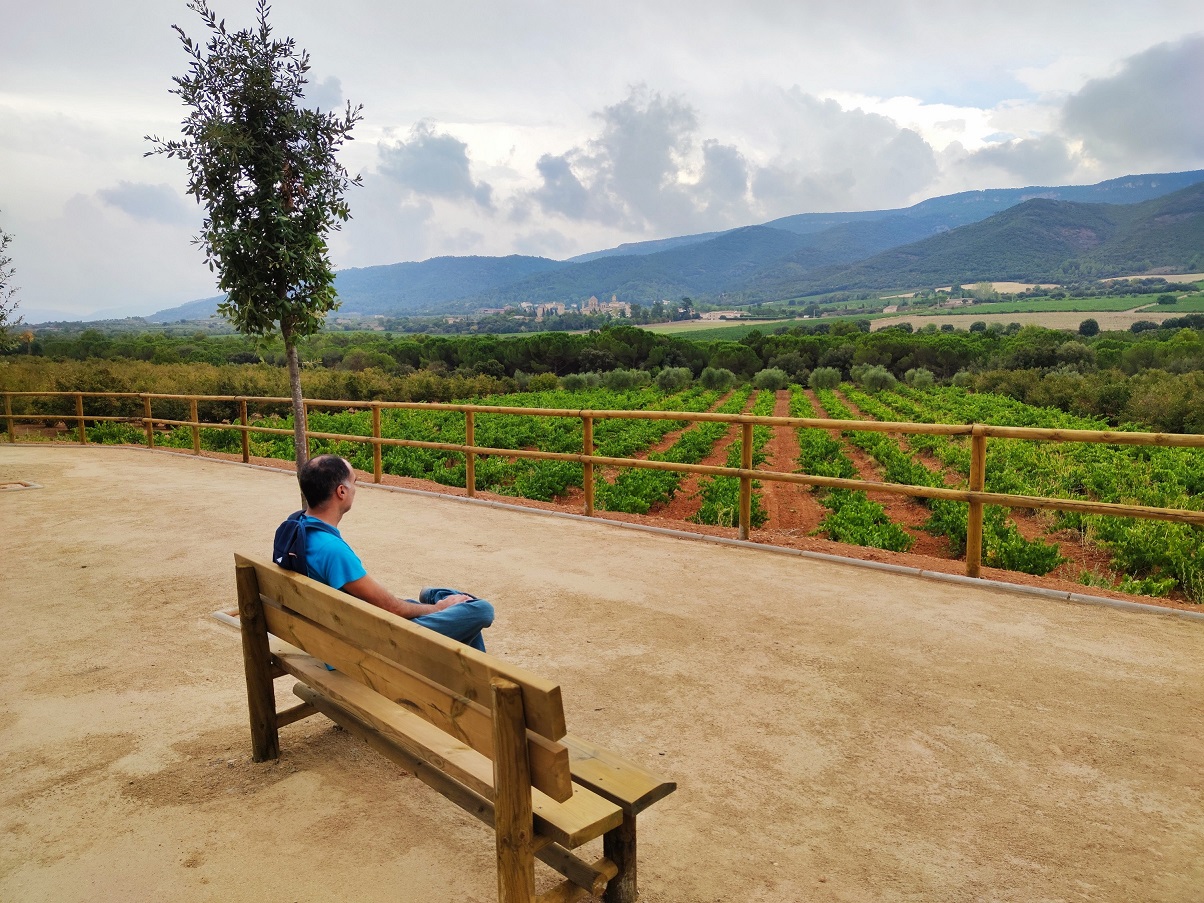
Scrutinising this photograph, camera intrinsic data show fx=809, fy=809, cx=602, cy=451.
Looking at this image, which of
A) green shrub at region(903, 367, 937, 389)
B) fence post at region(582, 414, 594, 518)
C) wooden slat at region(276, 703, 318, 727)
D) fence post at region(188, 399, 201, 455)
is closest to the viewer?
wooden slat at region(276, 703, 318, 727)

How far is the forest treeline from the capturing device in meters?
27.5

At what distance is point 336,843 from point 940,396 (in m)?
36.2

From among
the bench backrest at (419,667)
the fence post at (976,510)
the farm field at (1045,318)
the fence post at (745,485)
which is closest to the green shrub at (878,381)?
the fence post at (745,485)

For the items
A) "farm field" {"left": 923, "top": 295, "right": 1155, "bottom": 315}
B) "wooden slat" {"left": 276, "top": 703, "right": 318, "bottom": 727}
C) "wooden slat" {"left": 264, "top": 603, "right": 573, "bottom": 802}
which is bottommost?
"wooden slat" {"left": 276, "top": 703, "right": 318, "bottom": 727}

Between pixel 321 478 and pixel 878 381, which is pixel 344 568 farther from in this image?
pixel 878 381

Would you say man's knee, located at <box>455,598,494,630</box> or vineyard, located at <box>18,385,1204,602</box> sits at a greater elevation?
man's knee, located at <box>455,598,494,630</box>

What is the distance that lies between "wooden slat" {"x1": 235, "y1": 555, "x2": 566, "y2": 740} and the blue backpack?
40mm

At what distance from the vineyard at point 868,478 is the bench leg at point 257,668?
4.03m

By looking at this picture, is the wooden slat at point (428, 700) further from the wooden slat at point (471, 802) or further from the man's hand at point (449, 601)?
the man's hand at point (449, 601)

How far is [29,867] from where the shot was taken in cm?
248

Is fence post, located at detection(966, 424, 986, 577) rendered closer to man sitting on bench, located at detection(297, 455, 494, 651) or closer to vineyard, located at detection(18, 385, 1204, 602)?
vineyard, located at detection(18, 385, 1204, 602)

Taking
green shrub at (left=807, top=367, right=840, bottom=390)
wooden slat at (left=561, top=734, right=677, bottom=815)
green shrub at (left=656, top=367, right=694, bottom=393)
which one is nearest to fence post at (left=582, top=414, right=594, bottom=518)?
wooden slat at (left=561, top=734, right=677, bottom=815)

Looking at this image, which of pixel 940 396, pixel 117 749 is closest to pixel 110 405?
pixel 117 749

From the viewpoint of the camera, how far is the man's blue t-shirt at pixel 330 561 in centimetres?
276
